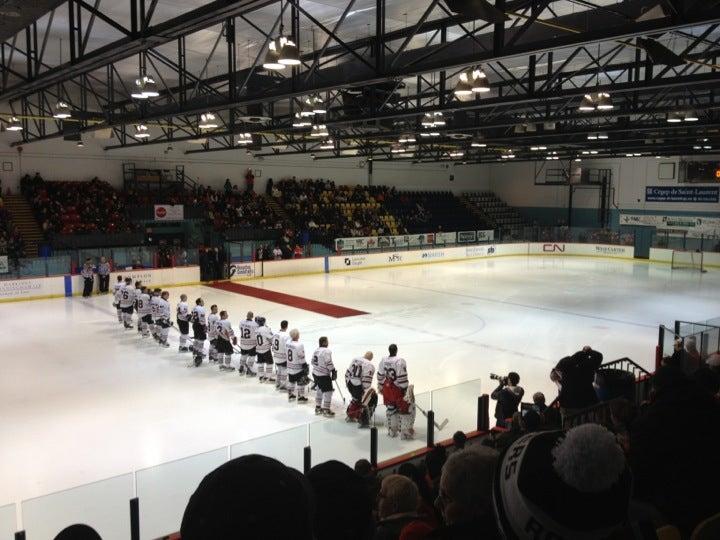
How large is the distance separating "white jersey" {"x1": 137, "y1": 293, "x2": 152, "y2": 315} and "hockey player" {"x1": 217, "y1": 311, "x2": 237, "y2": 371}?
315cm

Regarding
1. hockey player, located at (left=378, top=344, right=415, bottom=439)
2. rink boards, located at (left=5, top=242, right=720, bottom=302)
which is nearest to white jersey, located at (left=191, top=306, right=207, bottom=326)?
hockey player, located at (left=378, top=344, right=415, bottom=439)

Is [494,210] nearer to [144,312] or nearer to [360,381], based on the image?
[144,312]

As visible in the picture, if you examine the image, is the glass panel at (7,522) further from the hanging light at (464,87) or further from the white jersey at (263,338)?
the hanging light at (464,87)

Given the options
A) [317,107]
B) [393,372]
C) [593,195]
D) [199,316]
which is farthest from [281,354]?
[593,195]

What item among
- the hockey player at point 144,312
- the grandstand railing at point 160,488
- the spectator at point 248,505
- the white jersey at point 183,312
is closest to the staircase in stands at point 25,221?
the hockey player at point 144,312

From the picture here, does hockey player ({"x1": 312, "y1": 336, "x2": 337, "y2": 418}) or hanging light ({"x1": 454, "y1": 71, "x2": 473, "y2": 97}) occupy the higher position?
hanging light ({"x1": 454, "y1": 71, "x2": 473, "y2": 97})

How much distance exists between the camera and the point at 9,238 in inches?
1029

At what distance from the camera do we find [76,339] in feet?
53.4

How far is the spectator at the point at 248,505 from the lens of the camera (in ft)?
4.28

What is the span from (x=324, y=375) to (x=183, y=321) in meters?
5.51

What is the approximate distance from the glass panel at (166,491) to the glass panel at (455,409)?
3799mm

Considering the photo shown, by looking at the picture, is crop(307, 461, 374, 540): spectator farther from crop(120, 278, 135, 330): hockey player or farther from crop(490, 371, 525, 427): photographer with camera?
crop(120, 278, 135, 330): hockey player

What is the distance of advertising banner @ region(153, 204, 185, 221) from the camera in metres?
31.1

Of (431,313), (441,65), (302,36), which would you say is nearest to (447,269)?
(431,313)
